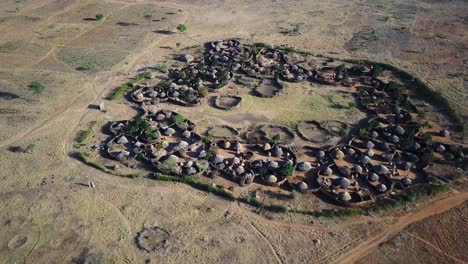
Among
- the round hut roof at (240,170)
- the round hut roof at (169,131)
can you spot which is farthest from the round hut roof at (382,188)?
the round hut roof at (169,131)

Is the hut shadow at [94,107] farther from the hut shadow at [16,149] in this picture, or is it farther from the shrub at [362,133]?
the shrub at [362,133]

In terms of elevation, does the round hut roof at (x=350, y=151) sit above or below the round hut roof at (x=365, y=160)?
below

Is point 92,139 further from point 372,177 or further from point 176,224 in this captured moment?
point 372,177

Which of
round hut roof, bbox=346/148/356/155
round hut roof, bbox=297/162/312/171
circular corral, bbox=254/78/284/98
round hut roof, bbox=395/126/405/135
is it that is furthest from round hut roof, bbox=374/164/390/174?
circular corral, bbox=254/78/284/98

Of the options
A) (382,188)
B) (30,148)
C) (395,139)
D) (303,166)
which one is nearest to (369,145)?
(395,139)

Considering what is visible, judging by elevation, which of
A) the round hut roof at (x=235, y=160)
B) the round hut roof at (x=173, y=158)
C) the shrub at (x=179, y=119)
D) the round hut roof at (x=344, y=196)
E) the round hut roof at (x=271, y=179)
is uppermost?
the round hut roof at (x=344, y=196)

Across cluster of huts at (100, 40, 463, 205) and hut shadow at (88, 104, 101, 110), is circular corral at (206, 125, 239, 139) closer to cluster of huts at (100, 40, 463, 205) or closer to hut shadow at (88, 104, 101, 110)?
cluster of huts at (100, 40, 463, 205)

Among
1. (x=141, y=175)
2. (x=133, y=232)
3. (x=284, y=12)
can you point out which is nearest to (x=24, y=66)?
(x=141, y=175)

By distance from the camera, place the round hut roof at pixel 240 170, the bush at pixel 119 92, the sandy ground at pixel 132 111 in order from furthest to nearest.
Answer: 1. the bush at pixel 119 92
2. the round hut roof at pixel 240 170
3. the sandy ground at pixel 132 111
